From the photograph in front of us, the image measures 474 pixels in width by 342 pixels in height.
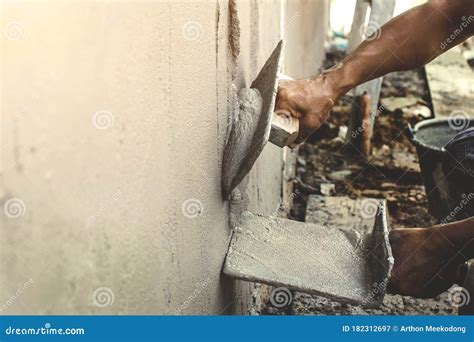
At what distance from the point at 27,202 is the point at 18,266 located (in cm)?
11

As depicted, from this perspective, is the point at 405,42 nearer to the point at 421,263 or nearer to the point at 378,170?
the point at 421,263

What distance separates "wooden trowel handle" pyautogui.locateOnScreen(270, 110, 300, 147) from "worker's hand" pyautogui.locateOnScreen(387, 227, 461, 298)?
0.57 meters

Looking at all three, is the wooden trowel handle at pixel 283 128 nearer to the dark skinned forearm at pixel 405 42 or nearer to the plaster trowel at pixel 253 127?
the plaster trowel at pixel 253 127

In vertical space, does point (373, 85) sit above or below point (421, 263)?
above

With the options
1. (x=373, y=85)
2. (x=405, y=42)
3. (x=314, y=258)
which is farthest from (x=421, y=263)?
(x=373, y=85)

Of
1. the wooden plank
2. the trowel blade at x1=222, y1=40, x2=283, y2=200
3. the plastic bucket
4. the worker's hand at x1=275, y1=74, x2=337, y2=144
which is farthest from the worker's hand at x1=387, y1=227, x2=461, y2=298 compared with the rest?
the wooden plank

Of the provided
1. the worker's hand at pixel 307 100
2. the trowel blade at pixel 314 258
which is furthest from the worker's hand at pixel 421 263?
the worker's hand at pixel 307 100

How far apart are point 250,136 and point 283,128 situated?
0.12 meters

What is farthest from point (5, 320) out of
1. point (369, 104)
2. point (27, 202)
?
point (369, 104)

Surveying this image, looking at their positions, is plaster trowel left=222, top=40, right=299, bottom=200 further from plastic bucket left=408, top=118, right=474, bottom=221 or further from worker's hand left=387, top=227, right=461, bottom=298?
plastic bucket left=408, top=118, right=474, bottom=221

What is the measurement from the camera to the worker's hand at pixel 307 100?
2127 millimetres

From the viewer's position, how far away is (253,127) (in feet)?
6.68

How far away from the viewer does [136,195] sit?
139 centimetres

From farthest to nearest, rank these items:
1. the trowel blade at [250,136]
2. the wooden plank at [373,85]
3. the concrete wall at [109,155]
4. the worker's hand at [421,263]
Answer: the wooden plank at [373,85] → the worker's hand at [421,263] → the trowel blade at [250,136] → the concrete wall at [109,155]
